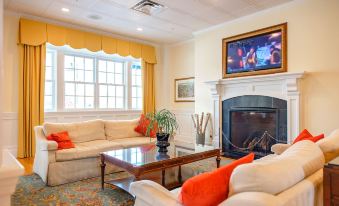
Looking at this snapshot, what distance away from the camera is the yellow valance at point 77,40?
482 centimetres

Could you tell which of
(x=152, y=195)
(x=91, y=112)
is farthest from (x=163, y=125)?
(x=91, y=112)

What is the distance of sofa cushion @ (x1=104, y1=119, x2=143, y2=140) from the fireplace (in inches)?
77.7

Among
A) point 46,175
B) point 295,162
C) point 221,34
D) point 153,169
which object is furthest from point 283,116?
point 46,175

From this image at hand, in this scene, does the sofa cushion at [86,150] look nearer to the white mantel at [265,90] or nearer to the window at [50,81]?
the window at [50,81]

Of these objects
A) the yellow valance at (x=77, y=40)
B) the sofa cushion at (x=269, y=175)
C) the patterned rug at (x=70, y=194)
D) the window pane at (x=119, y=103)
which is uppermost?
the yellow valance at (x=77, y=40)

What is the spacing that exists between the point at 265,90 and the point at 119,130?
2936 mm

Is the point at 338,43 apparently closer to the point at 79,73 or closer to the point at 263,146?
the point at 263,146

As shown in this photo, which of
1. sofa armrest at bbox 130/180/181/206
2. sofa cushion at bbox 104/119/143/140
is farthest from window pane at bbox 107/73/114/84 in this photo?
sofa armrest at bbox 130/180/181/206

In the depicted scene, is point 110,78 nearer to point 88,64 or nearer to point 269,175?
point 88,64

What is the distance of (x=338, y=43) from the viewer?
3680 millimetres

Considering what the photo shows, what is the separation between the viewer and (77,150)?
348 cm

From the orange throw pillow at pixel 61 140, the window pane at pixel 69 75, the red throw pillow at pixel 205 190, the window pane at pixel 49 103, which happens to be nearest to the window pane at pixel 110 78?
the window pane at pixel 69 75

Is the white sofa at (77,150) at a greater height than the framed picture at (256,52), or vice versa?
the framed picture at (256,52)

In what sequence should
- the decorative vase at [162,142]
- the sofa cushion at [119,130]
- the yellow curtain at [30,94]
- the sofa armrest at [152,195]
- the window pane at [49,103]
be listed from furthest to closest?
the window pane at [49,103], the yellow curtain at [30,94], the sofa cushion at [119,130], the decorative vase at [162,142], the sofa armrest at [152,195]
